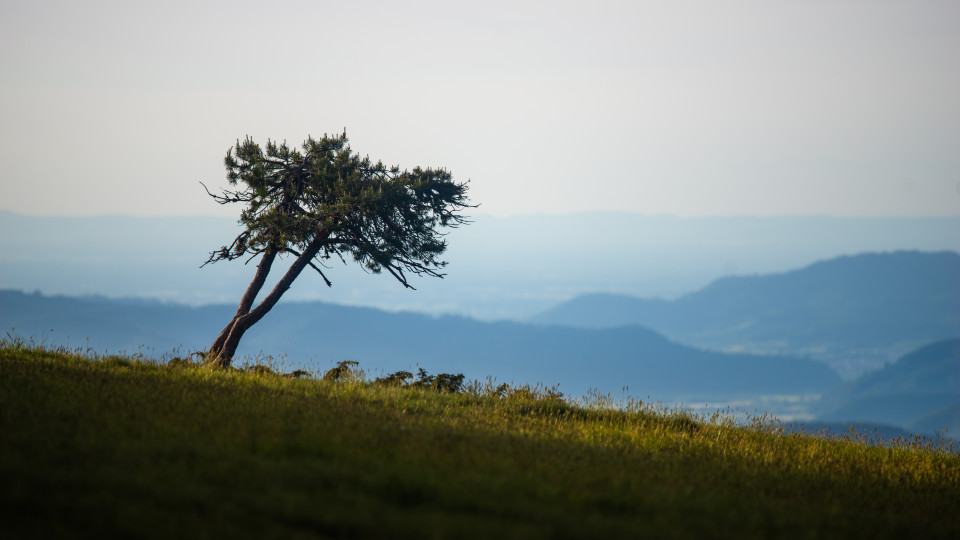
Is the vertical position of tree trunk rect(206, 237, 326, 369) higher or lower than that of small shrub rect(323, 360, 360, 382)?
higher

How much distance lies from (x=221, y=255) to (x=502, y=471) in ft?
53.6

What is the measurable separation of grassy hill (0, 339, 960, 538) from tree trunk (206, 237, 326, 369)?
216 inches

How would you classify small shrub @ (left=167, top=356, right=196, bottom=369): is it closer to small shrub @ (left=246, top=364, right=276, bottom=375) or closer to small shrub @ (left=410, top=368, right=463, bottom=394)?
small shrub @ (left=246, top=364, right=276, bottom=375)

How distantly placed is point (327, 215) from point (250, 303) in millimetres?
3747

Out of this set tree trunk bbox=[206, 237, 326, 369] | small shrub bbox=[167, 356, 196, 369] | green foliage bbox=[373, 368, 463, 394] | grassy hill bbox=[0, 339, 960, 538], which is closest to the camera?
grassy hill bbox=[0, 339, 960, 538]

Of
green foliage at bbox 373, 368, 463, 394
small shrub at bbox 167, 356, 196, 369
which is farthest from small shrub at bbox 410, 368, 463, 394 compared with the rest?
small shrub at bbox 167, 356, 196, 369

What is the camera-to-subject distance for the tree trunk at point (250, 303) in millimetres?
22188

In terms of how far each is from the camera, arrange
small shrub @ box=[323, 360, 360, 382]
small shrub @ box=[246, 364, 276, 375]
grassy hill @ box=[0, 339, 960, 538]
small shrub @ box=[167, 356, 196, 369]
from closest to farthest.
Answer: grassy hill @ box=[0, 339, 960, 538]
small shrub @ box=[167, 356, 196, 369]
small shrub @ box=[246, 364, 276, 375]
small shrub @ box=[323, 360, 360, 382]

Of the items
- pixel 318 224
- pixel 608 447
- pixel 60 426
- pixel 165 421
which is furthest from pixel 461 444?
pixel 318 224

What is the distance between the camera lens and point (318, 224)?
22.4 metres

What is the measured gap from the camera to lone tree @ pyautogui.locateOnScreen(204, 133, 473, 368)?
22375mm

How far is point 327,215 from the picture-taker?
72.8 feet

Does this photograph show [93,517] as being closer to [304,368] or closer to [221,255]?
[304,368]

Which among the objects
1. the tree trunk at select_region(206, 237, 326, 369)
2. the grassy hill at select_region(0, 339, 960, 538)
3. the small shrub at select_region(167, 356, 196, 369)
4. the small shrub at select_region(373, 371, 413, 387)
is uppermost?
the tree trunk at select_region(206, 237, 326, 369)
